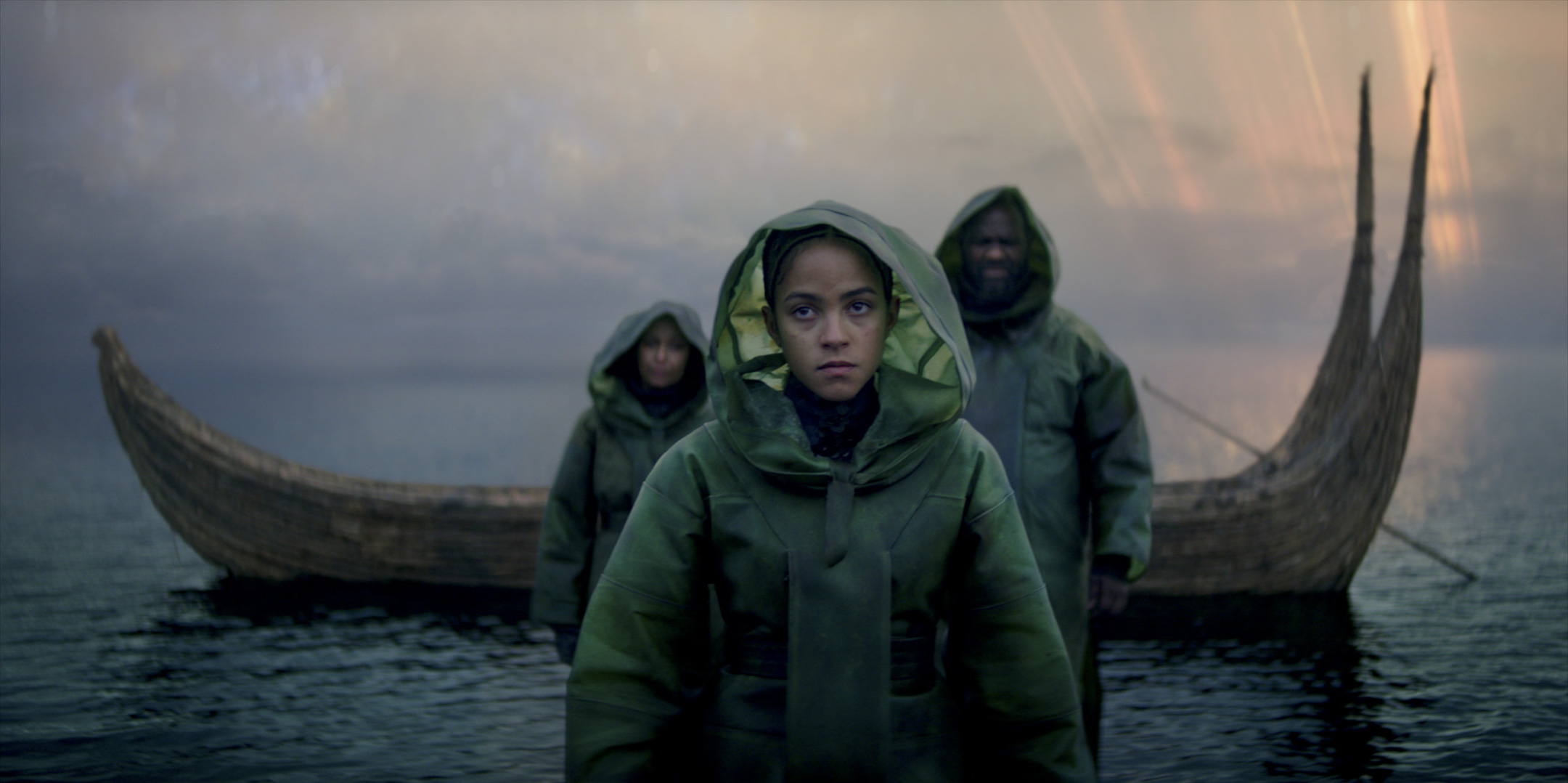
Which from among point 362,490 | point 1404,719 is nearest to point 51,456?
point 362,490

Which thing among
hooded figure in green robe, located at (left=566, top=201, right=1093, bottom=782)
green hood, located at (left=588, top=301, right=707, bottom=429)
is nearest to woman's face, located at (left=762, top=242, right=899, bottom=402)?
hooded figure in green robe, located at (left=566, top=201, right=1093, bottom=782)

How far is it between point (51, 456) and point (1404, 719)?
34849mm

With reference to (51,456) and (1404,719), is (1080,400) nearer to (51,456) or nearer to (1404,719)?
(1404,719)

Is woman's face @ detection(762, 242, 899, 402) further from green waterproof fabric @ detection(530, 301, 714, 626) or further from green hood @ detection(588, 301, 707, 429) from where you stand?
green hood @ detection(588, 301, 707, 429)

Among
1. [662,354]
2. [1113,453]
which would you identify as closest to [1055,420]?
[1113,453]

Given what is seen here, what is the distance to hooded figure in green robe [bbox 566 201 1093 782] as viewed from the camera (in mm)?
1600

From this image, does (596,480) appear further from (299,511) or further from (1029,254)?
(299,511)

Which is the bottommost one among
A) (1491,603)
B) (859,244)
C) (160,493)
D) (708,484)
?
(1491,603)

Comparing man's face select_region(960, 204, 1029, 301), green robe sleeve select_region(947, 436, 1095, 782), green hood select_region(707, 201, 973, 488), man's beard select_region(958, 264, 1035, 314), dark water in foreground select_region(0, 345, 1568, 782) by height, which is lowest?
dark water in foreground select_region(0, 345, 1568, 782)

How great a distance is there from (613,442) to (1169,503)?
5.72 m

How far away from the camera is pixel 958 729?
1.71 m

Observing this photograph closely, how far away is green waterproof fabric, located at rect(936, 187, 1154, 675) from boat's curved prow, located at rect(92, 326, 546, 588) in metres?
6.03

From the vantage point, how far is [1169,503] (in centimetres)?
853

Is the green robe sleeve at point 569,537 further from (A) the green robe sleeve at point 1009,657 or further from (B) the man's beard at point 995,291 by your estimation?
(A) the green robe sleeve at point 1009,657
